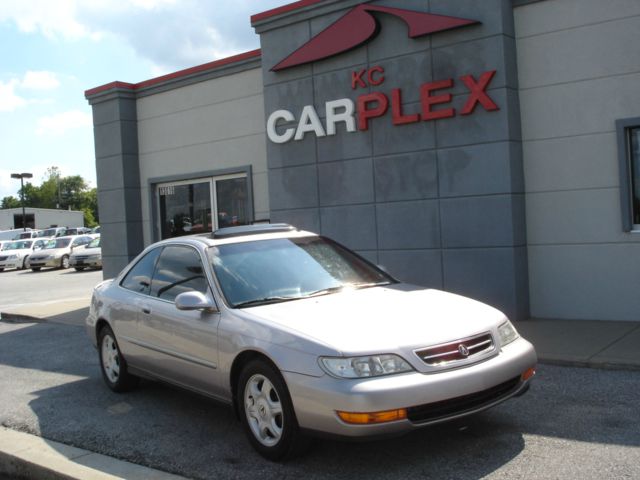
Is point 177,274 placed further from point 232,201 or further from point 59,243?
point 59,243

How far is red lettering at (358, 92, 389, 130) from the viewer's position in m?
10.4

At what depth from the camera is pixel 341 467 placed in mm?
4414

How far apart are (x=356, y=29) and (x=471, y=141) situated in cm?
259

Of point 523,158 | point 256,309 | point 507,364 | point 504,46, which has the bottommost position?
point 507,364

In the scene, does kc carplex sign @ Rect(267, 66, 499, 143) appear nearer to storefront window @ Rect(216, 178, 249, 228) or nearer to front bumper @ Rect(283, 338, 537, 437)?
storefront window @ Rect(216, 178, 249, 228)

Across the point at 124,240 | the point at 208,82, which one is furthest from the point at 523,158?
the point at 124,240

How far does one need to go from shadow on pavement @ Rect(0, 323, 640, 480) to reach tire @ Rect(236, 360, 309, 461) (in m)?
0.13

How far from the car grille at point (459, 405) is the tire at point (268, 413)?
30.3 inches

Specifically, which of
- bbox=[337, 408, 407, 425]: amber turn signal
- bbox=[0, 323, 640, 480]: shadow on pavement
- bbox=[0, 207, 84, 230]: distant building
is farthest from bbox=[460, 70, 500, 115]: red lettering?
bbox=[0, 207, 84, 230]: distant building

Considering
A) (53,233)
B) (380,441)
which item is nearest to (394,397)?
(380,441)

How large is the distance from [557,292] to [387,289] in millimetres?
4792

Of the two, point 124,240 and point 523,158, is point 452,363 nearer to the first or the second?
point 523,158

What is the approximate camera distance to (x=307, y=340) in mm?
4324

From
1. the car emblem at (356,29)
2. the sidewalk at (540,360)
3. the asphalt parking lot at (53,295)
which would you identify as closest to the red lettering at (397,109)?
the car emblem at (356,29)
